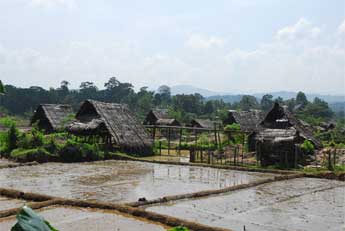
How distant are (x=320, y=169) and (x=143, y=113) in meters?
43.4

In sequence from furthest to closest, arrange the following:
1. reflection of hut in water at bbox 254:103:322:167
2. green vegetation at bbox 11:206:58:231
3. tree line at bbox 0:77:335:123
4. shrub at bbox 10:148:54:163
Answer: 1. tree line at bbox 0:77:335:123
2. shrub at bbox 10:148:54:163
3. reflection of hut in water at bbox 254:103:322:167
4. green vegetation at bbox 11:206:58:231

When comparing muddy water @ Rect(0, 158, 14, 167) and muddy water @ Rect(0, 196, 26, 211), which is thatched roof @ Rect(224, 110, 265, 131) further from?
muddy water @ Rect(0, 196, 26, 211)

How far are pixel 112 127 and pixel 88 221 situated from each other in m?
14.2

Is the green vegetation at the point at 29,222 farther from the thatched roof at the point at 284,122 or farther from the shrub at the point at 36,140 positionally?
the thatched roof at the point at 284,122

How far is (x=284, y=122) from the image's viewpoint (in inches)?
877

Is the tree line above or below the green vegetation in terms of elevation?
above

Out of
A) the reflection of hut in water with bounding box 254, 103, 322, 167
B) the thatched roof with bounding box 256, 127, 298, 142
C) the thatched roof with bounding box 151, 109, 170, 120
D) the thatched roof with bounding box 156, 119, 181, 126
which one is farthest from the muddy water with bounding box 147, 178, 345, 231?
the thatched roof with bounding box 151, 109, 170, 120

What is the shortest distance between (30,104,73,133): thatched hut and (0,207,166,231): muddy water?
18.9 m

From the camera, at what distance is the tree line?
57.0 metres

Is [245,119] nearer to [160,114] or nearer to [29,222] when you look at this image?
[160,114]

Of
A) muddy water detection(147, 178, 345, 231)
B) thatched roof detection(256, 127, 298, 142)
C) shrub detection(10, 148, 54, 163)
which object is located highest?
thatched roof detection(256, 127, 298, 142)

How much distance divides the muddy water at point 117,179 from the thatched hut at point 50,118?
970 cm

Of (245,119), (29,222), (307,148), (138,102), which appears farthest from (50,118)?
(138,102)

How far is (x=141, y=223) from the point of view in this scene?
355 inches
